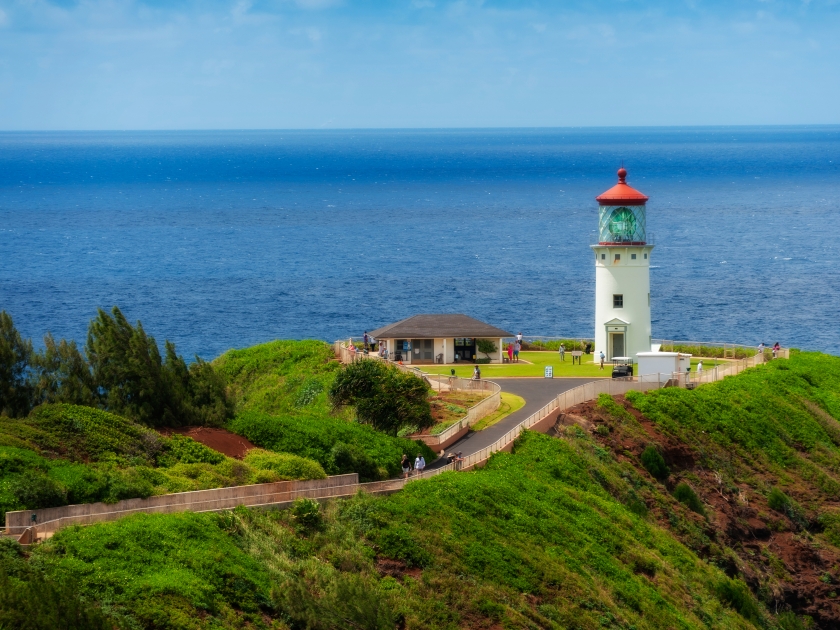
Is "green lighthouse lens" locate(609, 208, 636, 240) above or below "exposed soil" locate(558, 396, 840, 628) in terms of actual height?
above

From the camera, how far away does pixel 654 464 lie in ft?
142

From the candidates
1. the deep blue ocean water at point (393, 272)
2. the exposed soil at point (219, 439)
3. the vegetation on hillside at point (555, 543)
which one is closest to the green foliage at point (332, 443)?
the exposed soil at point (219, 439)

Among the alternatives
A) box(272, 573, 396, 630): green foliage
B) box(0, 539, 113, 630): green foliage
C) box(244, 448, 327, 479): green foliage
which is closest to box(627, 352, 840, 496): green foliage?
box(244, 448, 327, 479): green foliage

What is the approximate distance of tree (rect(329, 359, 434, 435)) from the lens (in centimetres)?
4250

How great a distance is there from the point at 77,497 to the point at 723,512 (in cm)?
2178

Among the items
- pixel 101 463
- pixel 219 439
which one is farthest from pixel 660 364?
pixel 101 463

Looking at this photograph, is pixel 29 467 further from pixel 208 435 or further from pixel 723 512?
pixel 723 512

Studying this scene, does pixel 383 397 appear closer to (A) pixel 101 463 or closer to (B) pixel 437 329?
(A) pixel 101 463

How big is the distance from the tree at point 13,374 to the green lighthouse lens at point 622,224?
2704cm

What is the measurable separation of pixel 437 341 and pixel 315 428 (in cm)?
1888

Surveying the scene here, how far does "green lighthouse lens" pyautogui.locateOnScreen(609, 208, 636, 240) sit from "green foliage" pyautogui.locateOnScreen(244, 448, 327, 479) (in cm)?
2511

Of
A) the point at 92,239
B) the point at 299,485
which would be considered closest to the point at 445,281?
the point at 92,239

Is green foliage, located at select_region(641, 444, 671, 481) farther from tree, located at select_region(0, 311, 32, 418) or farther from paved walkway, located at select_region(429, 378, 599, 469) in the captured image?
tree, located at select_region(0, 311, 32, 418)

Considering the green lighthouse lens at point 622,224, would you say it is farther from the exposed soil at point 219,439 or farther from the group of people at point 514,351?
the exposed soil at point 219,439
